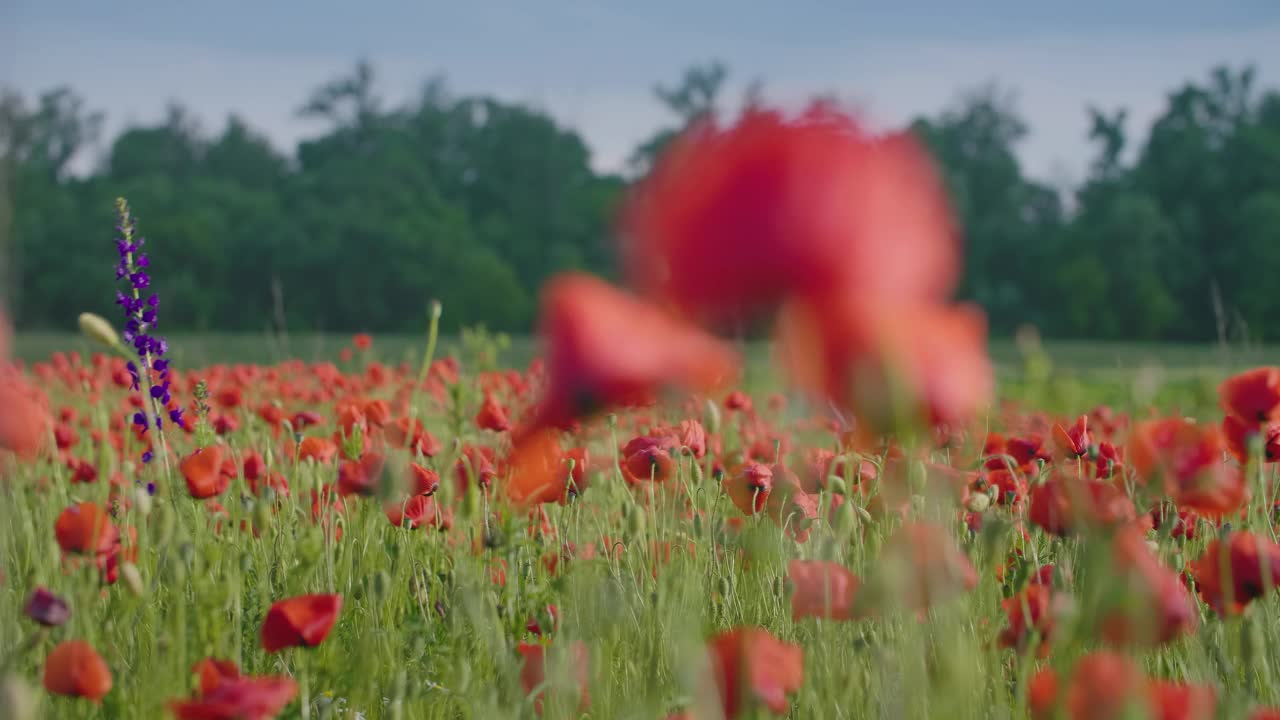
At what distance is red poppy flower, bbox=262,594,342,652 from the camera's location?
3.72ft

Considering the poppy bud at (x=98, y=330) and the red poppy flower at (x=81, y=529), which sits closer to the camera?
the poppy bud at (x=98, y=330)

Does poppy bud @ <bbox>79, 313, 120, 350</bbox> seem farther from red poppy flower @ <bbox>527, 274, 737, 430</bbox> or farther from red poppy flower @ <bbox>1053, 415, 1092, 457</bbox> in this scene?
red poppy flower @ <bbox>1053, 415, 1092, 457</bbox>

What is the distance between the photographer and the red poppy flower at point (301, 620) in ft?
3.72

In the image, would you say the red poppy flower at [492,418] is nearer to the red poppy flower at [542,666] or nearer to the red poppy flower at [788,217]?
the red poppy flower at [542,666]

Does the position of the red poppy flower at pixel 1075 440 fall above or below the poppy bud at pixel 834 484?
above

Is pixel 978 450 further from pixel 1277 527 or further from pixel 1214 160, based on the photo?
pixel 1214 160

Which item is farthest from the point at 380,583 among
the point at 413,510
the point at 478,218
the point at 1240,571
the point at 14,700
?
the point at 478,218

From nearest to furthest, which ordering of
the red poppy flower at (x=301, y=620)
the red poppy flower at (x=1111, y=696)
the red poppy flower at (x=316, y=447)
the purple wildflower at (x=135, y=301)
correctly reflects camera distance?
the red poppy flower at (x=1111, y=696), the red poppy flower at (x=301, y=620), the purple wildflower at (x=135, y=301), the red poppy flower at (x=316, y=447)

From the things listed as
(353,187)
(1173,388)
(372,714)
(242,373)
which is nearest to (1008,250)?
(353,187)

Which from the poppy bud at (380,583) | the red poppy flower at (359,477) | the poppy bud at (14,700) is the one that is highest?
the red poppy flower at (359,477)

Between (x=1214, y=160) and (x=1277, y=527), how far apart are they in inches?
1236

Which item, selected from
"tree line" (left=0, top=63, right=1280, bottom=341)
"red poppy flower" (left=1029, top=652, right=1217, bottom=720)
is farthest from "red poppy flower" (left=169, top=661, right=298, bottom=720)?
"tree line" (left=0, top=63, right=1280, bottom=341)

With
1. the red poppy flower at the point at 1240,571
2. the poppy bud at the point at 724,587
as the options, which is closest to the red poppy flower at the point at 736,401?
the poppy bud at the point at 724,587

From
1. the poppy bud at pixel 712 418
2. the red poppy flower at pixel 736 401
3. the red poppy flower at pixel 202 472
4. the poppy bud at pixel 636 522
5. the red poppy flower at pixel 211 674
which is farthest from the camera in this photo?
the red poppy flower at pixel 736 401
